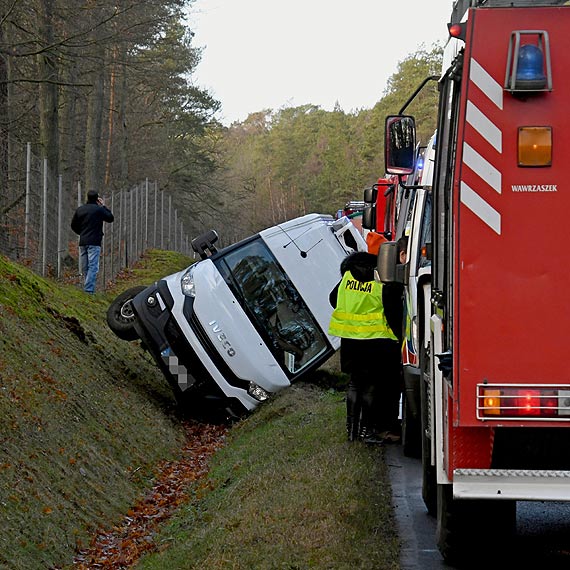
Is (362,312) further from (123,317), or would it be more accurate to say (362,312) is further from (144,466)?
(123,317)

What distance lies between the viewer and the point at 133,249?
115 ft

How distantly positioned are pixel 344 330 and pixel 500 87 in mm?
6176

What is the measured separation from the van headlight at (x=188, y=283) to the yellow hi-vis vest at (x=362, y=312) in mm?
4276

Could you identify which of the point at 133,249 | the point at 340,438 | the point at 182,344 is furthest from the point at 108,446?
the point at 133,249

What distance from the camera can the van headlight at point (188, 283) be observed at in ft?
53.2

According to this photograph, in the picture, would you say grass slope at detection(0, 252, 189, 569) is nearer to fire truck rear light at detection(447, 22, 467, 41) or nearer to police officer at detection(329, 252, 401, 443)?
police officer at detection(329, 252, 401, 443)

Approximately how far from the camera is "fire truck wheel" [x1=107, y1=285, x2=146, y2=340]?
57.3 ft

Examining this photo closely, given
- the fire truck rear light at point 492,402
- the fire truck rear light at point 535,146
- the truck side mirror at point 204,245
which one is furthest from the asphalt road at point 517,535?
the truck side mirror at point 204,245

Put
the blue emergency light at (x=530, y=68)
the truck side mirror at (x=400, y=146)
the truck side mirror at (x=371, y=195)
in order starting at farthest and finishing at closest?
the truck side mirror at (x=371, y=195)
the truck side mirror at (x=400, y=146)
the blue emergency light at (x=530, y=68)

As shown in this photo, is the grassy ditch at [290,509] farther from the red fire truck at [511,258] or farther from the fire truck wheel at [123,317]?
the fire truck wheel at [123,317]

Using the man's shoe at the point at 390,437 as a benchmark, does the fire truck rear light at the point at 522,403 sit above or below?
above

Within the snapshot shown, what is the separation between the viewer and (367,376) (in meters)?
12.4

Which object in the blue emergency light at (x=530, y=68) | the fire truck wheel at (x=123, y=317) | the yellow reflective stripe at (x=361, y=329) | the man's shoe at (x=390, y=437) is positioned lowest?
the man's shoe at (x=390, y=437)

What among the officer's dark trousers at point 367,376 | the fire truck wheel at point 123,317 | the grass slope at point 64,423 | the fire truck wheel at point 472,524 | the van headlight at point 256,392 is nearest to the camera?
the fire truck wheel at point 472,524
